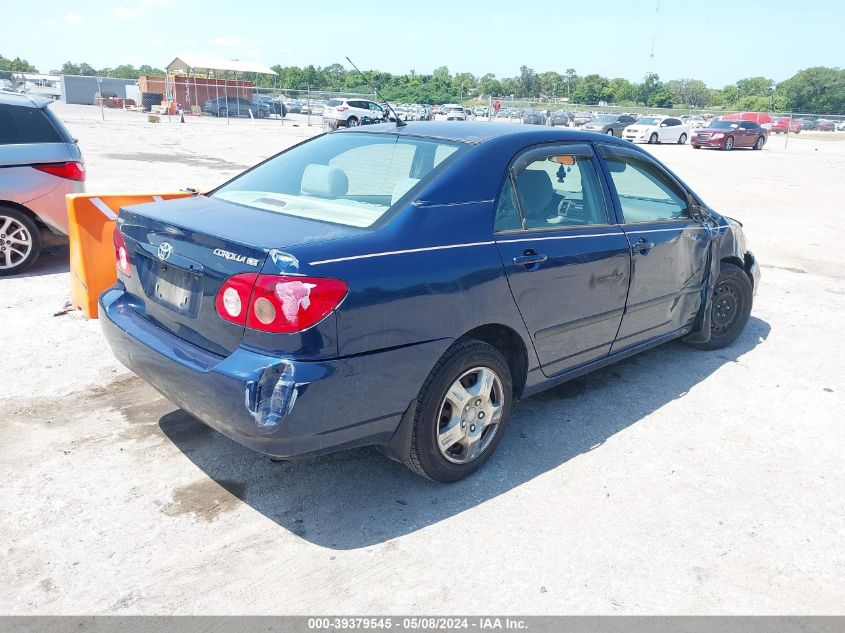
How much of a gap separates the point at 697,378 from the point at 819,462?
49.4 inches

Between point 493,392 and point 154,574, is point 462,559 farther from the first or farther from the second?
point 154,574

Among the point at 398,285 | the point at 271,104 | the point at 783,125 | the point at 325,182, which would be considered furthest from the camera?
the point at 783,125

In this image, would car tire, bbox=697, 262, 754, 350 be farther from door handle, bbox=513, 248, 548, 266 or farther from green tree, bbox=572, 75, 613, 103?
green tree, bbox=572, 75, 613, 103

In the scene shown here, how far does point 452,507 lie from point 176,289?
1644mm

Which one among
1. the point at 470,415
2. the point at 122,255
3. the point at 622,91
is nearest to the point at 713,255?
the point at 470,415

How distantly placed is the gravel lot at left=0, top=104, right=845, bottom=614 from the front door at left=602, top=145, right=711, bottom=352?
0.52 meters

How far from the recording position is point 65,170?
22.6ft

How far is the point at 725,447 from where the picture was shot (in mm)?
4051

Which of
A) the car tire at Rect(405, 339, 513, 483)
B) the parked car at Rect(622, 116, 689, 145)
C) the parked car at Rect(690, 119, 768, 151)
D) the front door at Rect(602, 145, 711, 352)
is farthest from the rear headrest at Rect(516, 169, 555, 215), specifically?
the parked car at Rect(690, 119, 768, 151)

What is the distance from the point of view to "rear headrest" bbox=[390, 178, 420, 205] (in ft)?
11.0

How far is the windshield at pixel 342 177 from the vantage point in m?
3.41

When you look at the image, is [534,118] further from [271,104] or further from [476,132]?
[476,132]

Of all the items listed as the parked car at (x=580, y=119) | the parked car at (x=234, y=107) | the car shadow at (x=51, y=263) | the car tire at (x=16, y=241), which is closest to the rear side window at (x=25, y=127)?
the car tire at (x=16, y=241)

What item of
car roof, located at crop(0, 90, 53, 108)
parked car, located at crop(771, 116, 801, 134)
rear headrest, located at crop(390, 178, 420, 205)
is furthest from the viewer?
parked car, located at crop(771, 116, 801, 134)
